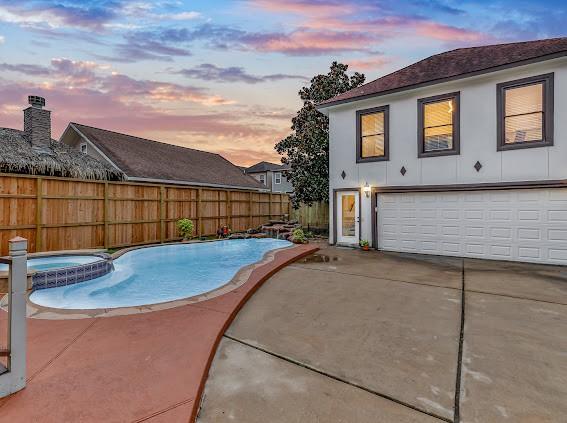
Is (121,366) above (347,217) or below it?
below

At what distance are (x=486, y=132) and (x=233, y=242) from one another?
9122mm

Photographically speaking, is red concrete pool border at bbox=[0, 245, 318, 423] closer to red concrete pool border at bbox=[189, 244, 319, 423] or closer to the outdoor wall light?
red concrete pool border at bbox=[189, 244, 319, 423]

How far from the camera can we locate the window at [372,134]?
9.75 m

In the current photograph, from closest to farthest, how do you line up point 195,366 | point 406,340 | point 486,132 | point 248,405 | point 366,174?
point 248,405, point 195,366, point 406,340, point 486,132, point 366,174

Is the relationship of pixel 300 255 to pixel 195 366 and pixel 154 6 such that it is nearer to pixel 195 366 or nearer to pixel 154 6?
pixel 195 366

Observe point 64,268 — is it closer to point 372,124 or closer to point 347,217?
point 347,217

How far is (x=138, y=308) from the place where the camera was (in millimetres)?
4086

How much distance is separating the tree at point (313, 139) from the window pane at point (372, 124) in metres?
2.70

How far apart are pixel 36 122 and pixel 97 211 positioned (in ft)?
15.0

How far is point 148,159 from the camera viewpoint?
15422 millimetres

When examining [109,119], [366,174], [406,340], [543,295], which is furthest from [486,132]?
[109,119]

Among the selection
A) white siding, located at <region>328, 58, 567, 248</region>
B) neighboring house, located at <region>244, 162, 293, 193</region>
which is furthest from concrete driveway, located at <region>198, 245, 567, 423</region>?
neighboring house, located at <region>244, 162, 293, 193</region>

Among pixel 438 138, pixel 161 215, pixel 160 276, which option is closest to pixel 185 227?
pixel 161 215

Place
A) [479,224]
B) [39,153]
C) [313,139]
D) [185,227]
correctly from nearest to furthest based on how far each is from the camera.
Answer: [479,224], [39,153], [185,227], [313,139]
